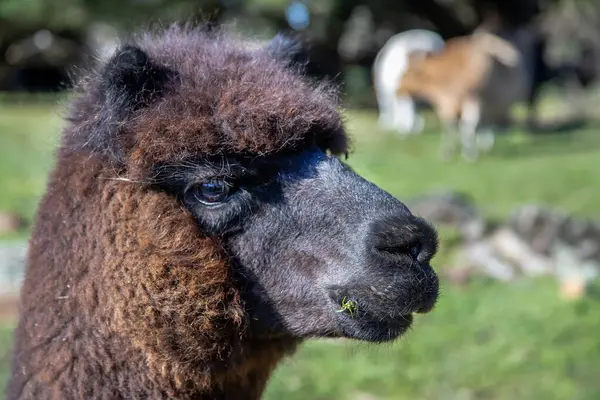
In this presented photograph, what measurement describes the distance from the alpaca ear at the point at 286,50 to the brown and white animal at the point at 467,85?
10.9 metres

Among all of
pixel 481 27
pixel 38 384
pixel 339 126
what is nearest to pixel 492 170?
pixel 339 126

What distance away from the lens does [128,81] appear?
96.3 inches

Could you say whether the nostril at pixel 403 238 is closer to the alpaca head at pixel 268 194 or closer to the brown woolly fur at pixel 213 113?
the alpaca head at pixel 268 194

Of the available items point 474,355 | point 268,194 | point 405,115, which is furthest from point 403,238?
point 405,115

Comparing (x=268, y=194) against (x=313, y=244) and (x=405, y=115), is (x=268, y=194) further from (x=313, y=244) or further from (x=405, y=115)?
(x=405, y=115)

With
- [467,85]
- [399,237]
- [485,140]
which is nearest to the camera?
[399,237]

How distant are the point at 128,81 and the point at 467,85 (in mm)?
12227

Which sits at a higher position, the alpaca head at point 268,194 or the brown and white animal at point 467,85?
the alpaca head at point 268,194

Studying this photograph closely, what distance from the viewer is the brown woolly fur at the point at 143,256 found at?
2398 mm

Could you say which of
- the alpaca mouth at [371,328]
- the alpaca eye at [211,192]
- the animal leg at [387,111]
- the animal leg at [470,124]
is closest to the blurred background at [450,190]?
the animal leg at [387,111]

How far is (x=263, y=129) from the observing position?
2.45m

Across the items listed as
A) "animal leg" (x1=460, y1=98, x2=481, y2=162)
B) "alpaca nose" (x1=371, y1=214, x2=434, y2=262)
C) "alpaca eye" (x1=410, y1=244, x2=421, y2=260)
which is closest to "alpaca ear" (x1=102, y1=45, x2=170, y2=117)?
"alpaca nose" (x1=371, y1=214, x2=434, y2=262)

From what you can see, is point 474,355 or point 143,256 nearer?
point 143,256

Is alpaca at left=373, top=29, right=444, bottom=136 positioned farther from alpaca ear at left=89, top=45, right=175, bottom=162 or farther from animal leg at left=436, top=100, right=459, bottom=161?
alpaca ear at left=89, top=45, right=175, bottom=162
